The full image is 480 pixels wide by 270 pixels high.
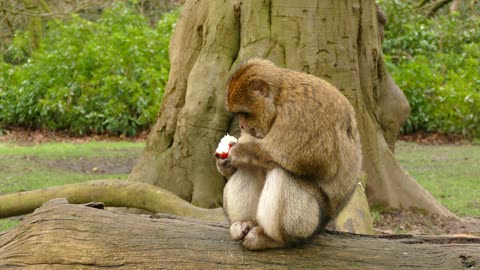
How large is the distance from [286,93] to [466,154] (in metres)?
10.7

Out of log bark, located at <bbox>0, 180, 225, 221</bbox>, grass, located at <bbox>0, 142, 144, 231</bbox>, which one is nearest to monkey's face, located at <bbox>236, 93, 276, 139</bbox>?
log bark, located at <bbox>0, 180, 225, 221</bbox>

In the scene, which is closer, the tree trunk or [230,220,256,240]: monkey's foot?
[230,220,256,240]: monkey's foot

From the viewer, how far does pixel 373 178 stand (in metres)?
8.45

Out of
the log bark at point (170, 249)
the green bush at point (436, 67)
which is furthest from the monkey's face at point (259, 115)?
the green bush at point (436, 67)

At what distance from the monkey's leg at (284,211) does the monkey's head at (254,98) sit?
0.32m

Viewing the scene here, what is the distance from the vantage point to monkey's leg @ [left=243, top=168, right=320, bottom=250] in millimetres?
4492

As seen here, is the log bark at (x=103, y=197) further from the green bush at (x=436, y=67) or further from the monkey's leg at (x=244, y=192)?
the green bush at (x=436, y=67)

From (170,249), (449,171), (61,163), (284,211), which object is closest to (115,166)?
(61,163)

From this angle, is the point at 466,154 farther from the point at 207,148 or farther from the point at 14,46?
the point at 14,46

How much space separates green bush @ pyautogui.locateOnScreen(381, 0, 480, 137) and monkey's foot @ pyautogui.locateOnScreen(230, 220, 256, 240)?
12.4 meters

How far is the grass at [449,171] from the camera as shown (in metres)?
9.95

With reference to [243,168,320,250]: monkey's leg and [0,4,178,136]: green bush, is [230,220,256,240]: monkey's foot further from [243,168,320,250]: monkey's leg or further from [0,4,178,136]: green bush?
[0,4,178,136]: green bush

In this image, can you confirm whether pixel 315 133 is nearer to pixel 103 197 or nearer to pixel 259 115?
pixel 259 115

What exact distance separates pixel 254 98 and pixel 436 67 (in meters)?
14.4
